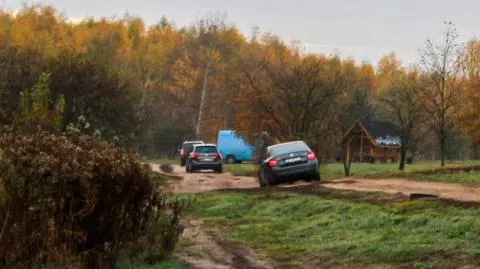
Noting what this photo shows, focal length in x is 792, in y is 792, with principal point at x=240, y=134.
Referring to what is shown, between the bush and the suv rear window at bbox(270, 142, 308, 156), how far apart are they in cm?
1555

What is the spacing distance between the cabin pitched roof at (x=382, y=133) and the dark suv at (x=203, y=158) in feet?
114

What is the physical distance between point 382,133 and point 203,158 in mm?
38287

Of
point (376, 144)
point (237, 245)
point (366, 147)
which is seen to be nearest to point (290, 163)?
point (237, 245)

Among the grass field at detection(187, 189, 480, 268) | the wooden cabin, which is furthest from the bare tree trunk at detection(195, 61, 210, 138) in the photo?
the grass field at detection(187, 189, 480, 268)

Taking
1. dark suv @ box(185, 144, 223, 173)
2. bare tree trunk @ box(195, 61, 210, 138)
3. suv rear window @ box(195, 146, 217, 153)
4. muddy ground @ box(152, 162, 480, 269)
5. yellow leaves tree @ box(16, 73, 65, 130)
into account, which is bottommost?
muddy ground @ box(152, 162, 480, 269)

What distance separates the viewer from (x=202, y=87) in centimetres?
8881

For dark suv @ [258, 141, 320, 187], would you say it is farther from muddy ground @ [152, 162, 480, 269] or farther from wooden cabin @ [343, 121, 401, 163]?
wooden cabin @ [343, 121, 401, 163]

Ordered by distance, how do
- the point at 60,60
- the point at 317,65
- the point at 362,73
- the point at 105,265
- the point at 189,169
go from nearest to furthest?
1. the point at 105,265
2. the point at 60,60
3. the point at 317,65
4. the point at 189,169
5. the point at 362,73

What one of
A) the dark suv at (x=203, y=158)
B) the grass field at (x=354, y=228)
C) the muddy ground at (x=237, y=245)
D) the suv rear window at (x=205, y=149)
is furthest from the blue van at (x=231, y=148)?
the grass field at (x=354, y=228)

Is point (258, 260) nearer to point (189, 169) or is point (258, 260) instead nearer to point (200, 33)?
point (189, 169)

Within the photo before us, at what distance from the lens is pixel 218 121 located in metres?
89.1

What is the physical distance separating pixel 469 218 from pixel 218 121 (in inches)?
3005

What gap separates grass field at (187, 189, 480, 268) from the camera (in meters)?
11.0

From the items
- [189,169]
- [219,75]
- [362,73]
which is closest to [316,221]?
[189,169]
